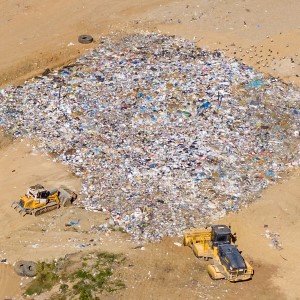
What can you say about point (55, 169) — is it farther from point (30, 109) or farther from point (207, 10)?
point (207, 10)

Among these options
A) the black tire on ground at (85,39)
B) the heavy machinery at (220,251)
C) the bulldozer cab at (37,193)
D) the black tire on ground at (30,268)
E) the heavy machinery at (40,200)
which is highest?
the black tire on ground at (85,39)

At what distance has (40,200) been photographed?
19875 millimetres

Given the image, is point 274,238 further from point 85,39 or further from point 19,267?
point 85,39

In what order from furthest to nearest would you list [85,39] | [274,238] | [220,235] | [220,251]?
1. [85,39]
2. [274,238]
3. [220,235]
4. [220,251]

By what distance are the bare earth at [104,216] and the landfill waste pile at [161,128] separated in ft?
2.18

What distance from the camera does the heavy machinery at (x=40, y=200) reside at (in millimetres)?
19875

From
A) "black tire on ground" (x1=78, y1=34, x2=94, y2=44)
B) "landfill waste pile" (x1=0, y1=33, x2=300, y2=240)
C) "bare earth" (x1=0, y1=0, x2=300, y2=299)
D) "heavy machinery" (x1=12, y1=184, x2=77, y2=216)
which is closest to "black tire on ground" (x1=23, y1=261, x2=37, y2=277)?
"bare earth" (x1=0, y1=0, x2=300, y2=299)

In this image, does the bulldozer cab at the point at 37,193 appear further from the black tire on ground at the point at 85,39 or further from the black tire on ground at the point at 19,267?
the black tire on ground at the point at 85,39

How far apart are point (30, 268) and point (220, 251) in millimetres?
5189

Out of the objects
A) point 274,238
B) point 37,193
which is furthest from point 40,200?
point 274,238

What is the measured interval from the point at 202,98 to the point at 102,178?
5795 millimetres

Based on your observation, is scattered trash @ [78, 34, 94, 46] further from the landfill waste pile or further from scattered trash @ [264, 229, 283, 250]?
scattered trash @ [264, 229, 283, 250]

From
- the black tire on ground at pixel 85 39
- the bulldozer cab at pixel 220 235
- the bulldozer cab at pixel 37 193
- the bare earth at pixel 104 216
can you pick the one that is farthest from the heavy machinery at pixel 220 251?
the black tire on ground at pixel 85 39

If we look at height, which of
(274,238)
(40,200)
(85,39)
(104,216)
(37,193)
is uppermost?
(85,39)
